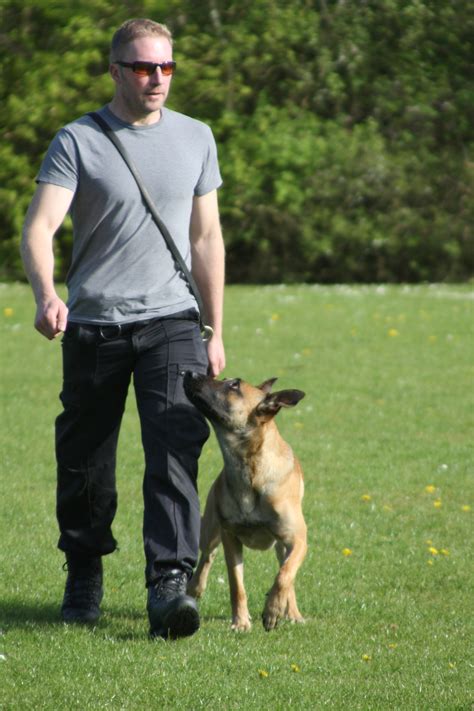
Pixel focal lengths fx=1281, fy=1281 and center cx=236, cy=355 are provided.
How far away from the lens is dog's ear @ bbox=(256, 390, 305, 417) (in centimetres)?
581

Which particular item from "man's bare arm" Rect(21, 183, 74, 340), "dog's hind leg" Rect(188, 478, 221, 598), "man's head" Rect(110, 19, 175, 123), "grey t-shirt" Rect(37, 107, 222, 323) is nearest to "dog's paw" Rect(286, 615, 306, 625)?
"dog's hind leg" Rect(188, 478, 221, 598)

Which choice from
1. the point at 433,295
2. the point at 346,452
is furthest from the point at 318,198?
the point at 346,452

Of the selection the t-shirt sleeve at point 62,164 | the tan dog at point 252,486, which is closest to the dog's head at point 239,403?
the tan dog at point 252,486

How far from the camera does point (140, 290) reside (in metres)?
5.40

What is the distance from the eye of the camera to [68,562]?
5934 millimetres

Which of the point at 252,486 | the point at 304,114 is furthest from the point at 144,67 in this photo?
the point at 304,114

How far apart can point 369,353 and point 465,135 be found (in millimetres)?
12982

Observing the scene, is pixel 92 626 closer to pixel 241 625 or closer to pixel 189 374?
pixel 241 625

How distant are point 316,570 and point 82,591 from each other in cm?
148

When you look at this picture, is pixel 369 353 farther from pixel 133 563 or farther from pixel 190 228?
pixel 190 228

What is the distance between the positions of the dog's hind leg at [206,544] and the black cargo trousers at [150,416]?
65cm

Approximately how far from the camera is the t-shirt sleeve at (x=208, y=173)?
5.60 metres

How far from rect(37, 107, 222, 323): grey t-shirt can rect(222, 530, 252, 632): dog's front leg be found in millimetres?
1168

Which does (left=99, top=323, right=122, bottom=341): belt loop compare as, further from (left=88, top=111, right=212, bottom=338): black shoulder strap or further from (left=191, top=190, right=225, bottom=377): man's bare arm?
(left=191, top=190, right=225, bottom=377): man's bare arm
